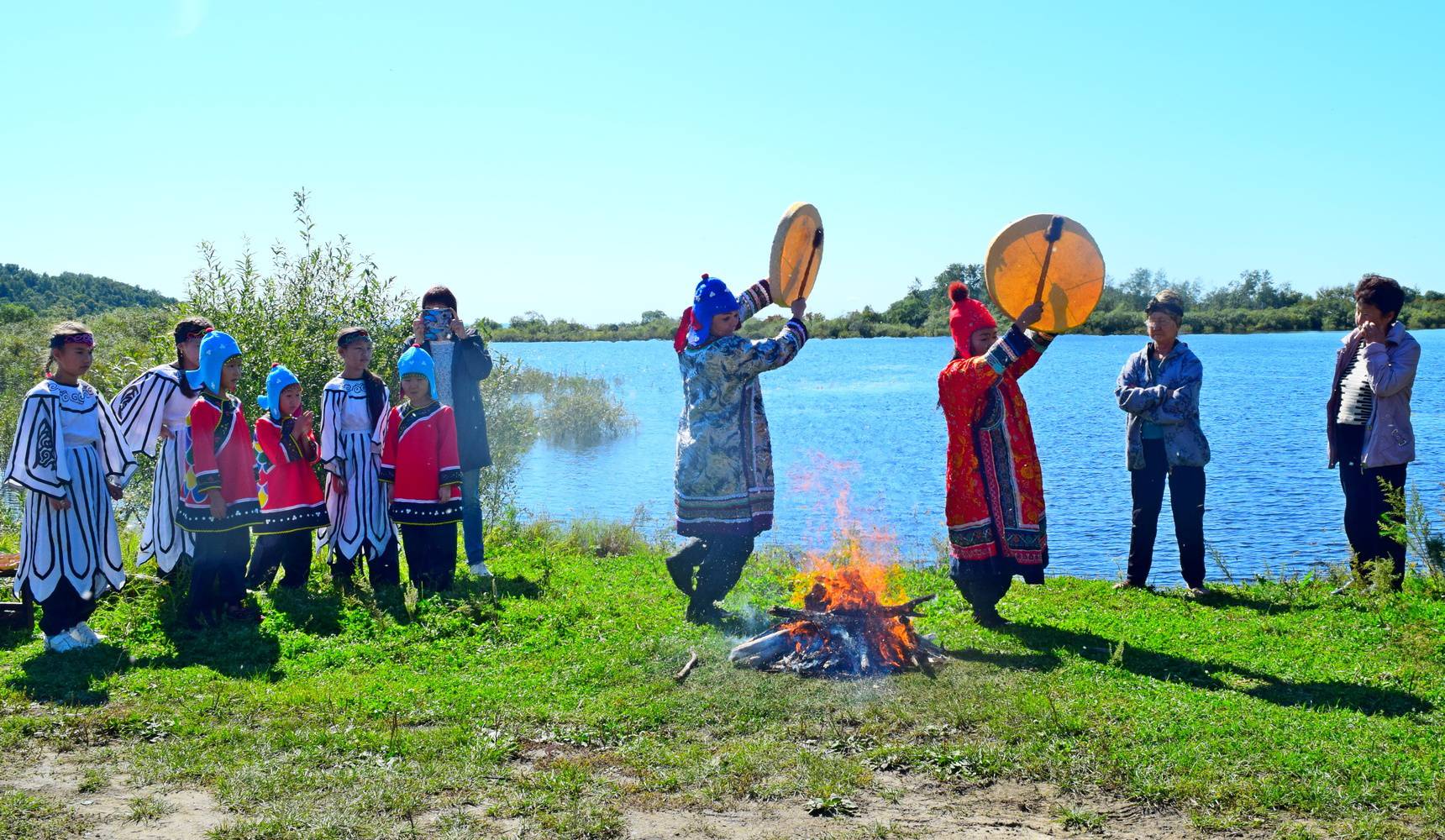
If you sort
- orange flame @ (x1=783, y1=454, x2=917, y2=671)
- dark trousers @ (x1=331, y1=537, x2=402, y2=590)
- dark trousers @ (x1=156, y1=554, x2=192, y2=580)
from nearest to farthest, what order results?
orange flame @ (x1=783, y1=454, x2=917, y2=671) < dark trousers @ (x1=156, y1=554, x2=192, y2=580) < dark trousers @ (x1=331, y1=537, x2=402, y2=590)

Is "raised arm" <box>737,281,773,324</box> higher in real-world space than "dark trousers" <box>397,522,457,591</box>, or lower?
higher

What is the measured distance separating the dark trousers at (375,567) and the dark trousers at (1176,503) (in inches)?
226

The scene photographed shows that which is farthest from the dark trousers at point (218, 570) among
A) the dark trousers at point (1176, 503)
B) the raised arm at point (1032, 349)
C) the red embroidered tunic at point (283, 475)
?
the dark trousers at point (1176, 503)

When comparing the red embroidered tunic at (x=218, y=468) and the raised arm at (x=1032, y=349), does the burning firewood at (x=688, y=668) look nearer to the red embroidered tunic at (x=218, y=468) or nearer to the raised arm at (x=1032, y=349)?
the raised arm at (x=1032, y=349)

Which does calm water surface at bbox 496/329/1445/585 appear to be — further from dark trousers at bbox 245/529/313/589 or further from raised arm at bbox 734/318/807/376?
dark trousers at bbox 245/529/313/589

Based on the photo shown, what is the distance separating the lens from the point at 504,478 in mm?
14562

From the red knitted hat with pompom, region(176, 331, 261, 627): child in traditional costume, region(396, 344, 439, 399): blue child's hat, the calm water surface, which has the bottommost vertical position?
the calm water surface

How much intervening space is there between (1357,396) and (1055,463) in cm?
1321

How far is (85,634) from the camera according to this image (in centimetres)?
736

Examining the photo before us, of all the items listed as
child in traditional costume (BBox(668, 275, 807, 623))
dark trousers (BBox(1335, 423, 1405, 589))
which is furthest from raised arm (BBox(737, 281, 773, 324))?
dark trousers (BBox(1335, 423, 1405, 589))

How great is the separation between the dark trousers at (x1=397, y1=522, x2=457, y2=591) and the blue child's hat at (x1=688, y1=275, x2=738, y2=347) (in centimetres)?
296

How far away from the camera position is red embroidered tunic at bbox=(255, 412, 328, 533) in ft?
28.1

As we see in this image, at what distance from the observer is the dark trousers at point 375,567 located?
895 centimetres

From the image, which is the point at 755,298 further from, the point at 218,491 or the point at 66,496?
the point at 66,496
